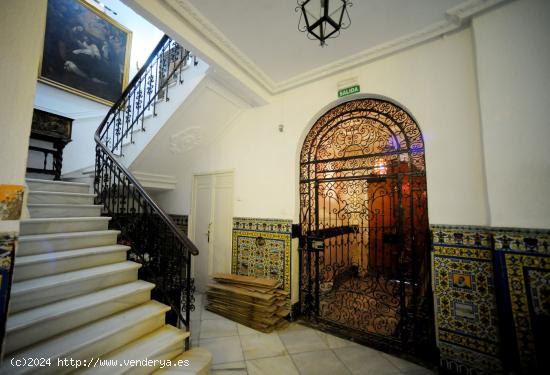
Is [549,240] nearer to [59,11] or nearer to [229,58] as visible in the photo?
[229,58]

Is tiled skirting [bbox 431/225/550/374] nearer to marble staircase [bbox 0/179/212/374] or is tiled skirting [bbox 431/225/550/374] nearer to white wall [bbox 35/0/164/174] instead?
marble staircase [bbox 0/179/212/374]

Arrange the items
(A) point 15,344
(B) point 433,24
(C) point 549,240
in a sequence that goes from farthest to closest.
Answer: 1. (B) point 433,24
2. (C) point 549,240
3. (A) point 15,344

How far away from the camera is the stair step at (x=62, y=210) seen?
99.1 inches

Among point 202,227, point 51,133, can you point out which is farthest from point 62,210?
point 202,227

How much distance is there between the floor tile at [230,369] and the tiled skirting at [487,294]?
1.95m

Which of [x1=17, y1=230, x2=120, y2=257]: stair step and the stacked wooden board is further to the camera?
the stacked wooden board

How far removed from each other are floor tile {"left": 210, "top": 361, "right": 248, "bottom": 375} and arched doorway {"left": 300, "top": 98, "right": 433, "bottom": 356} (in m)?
1.27

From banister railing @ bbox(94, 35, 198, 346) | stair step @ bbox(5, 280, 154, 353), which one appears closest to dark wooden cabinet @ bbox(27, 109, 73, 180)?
banister railing @ bbox(94, 35, 198, 346)

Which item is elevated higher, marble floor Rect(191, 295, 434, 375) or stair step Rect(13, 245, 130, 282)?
stair step Rect(13, 245, 130, 282)

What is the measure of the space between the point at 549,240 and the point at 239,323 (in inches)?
128

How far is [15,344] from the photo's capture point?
1493mm

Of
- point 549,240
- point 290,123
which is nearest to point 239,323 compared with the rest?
point 290,123

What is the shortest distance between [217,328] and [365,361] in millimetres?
1781

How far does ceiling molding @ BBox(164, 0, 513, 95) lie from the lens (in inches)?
83.1
